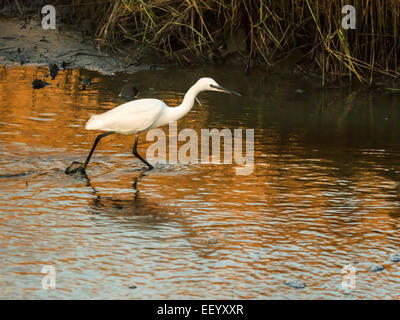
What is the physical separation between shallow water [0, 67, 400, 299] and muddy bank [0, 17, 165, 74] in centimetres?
263

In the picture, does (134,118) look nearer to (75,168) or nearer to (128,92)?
(75,168)

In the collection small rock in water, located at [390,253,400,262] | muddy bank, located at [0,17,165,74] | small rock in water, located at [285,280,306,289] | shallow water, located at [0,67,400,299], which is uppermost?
muddy bank, located at [0,17,165,74]

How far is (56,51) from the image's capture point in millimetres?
13406

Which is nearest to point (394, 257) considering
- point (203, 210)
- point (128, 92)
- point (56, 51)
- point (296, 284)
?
point (296, 284)

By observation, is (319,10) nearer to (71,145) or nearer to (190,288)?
(71,145)

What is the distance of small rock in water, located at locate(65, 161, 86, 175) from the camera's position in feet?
23.5

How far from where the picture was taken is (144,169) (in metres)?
7.53

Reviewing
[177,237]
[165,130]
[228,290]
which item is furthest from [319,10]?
[228,290]

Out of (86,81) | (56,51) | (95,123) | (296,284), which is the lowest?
(296,284)

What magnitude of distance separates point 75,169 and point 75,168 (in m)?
0.01

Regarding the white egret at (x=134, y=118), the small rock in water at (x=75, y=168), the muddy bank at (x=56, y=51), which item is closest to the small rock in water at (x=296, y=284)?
the small rock in water at (x=75, y=168)

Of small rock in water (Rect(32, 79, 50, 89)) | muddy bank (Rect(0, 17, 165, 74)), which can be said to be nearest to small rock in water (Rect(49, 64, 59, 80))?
muddy bank (Rect(0, 17, 165, 74))

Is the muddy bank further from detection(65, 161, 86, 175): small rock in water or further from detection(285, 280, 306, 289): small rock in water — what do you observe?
detection(285, 280, 306, 289): small rock in water
